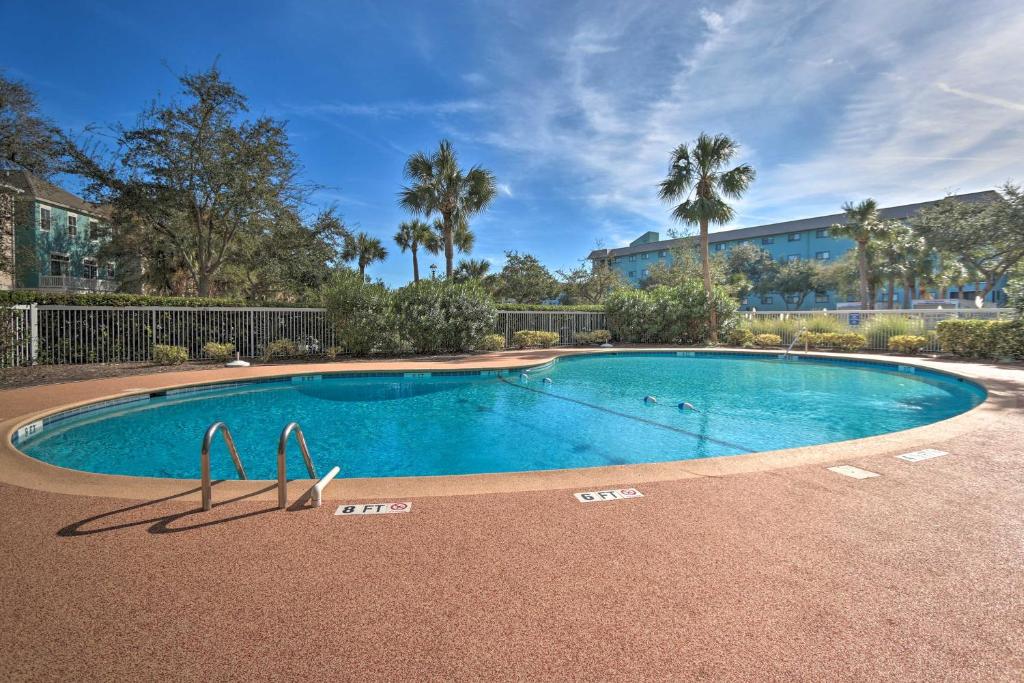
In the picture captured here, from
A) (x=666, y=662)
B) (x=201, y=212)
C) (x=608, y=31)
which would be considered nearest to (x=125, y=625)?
(x=666, y=662)

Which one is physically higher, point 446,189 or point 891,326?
point 446,189

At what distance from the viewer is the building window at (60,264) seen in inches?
1019

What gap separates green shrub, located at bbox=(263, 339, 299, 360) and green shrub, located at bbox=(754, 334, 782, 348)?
1622cm

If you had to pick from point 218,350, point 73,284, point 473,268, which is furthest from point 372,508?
point 73,284

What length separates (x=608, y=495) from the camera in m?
3.40

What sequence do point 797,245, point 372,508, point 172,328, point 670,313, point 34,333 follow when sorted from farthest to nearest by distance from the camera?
point 797,245
point 670,313
point 172,328
point 34,333
point 372,508

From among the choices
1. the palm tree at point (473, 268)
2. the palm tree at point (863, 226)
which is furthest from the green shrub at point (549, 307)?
the palm tree at point (863, 226)

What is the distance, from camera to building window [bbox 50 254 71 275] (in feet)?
84.9

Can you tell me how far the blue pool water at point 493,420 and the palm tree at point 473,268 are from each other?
1744 cm

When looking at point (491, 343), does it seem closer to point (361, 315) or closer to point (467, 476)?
point (361, 315)

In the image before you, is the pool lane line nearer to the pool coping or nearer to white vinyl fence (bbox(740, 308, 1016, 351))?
the pool coping

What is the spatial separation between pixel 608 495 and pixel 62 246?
34.9 metres

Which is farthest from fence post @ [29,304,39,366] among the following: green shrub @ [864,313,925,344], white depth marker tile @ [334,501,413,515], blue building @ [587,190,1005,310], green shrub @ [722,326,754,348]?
blue building @ [587,190,1005,310]

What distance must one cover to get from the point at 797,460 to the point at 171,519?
4.85 meters
